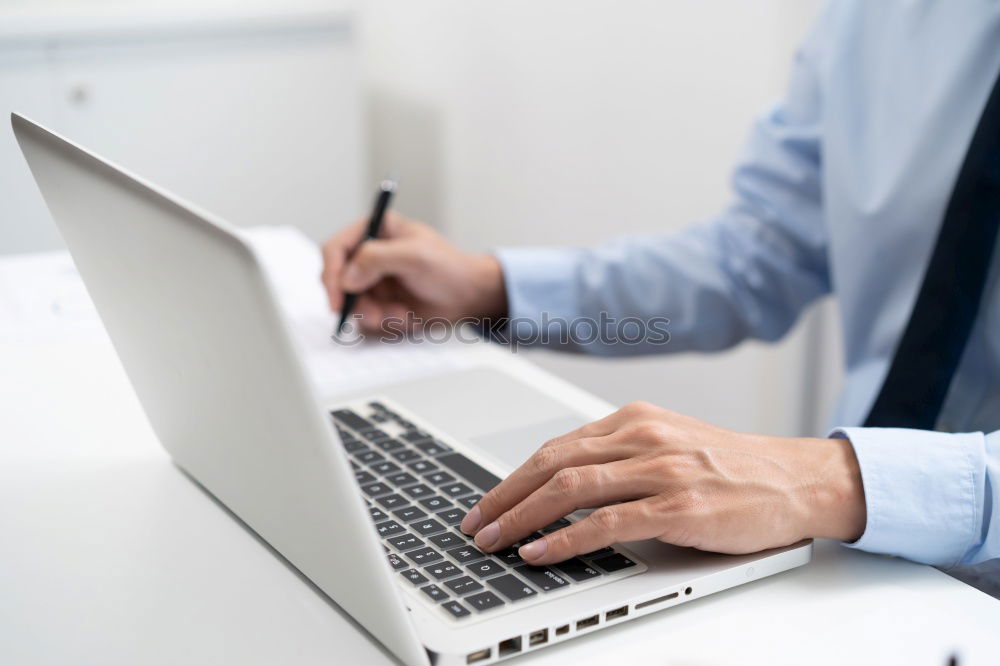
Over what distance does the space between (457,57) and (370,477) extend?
5.16 feet

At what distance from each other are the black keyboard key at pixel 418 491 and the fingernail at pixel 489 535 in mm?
77

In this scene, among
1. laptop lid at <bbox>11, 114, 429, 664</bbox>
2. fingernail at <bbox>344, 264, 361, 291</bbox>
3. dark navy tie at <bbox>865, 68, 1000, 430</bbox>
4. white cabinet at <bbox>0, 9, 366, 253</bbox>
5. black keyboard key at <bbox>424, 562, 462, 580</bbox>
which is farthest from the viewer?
white cabinet at <bbox>0, 9, 366, 253</bbox>

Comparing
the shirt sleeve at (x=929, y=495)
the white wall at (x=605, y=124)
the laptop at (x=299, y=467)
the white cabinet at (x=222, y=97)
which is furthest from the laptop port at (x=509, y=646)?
the white wall at (x=605, y=124)

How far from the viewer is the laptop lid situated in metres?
0.41

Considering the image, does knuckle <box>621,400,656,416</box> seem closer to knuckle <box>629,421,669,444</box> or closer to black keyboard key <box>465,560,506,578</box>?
knuckle <box>629,421,669,444</box>

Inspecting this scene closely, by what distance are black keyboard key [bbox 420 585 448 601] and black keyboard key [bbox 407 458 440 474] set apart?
14 cm

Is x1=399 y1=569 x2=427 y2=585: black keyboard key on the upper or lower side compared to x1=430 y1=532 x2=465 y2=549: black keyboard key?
lower

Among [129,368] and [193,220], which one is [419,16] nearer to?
[129,368]

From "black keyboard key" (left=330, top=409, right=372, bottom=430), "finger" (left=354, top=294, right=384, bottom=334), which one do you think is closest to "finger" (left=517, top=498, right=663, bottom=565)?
"black keyboard key" (left=330, top=409, right=372, bottom=430)

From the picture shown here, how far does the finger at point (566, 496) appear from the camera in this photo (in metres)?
0.53

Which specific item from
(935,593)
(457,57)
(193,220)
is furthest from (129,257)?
(457,57)

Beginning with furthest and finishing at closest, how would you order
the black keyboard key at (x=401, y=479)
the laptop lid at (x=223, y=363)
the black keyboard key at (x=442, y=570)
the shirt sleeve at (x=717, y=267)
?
the shirt sleeve at (x=717, y=267)
the black keyboard key at (x=401, y=479)
the black keyboard key at (x=442, y=570)
the laptop lid at (x=223, y=363)

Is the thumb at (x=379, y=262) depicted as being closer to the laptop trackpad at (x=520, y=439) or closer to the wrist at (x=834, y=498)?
the laptop trackpad at (x=520, y=439)

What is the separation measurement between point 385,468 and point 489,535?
0.13 meters
